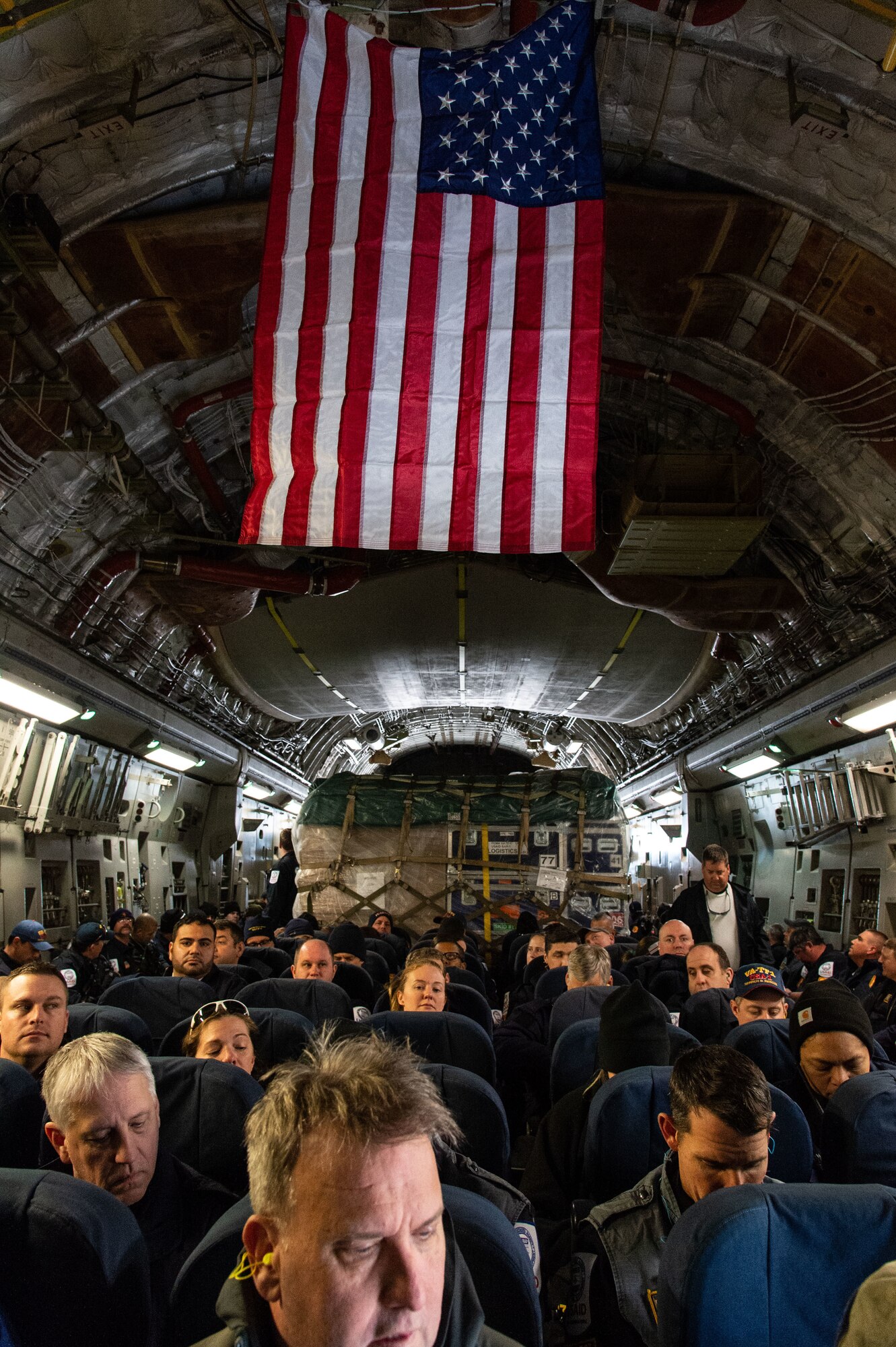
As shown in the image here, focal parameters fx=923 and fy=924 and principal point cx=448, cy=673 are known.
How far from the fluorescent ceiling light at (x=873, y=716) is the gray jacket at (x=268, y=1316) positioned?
8499 mm

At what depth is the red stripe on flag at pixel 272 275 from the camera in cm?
575

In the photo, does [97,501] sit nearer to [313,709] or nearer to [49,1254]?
[313,709]

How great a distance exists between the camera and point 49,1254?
2109mm

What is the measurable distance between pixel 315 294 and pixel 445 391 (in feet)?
3.49

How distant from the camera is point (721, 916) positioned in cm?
891

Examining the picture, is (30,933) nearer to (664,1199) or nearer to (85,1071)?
(85,1071)

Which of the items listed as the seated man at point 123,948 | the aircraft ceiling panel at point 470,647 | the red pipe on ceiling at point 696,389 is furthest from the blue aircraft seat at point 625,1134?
the aircraft ceiling panel at point 470,647

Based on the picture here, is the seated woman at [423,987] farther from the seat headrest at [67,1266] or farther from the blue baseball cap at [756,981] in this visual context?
the seat headrest at [67,1266]

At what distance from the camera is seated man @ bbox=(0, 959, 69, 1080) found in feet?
13.9

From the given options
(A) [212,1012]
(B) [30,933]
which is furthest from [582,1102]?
(B) [30,933]

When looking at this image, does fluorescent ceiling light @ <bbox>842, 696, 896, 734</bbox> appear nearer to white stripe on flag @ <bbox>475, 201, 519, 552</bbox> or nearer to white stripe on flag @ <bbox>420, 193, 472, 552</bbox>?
white stripe on flag @ <bbox>475, 201, 519, 552</bbox>

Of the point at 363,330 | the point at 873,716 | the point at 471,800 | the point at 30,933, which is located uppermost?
the point at 363,330

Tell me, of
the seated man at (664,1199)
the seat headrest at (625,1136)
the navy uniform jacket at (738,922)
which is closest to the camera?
the seated man at (664,1199)

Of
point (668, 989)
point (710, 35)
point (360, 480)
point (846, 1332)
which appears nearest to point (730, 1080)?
point (846, 1332)
